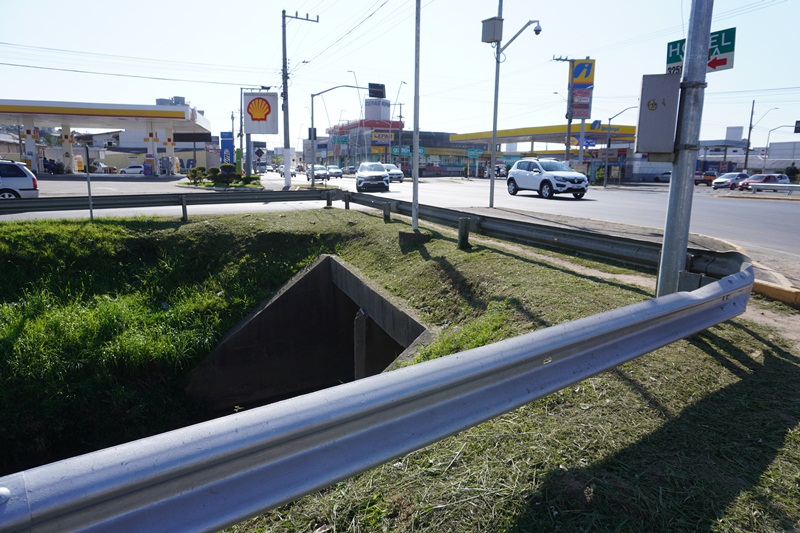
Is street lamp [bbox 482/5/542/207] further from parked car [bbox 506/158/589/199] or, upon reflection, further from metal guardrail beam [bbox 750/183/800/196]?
metal guardrail beam [bbox 750/183/800/196]

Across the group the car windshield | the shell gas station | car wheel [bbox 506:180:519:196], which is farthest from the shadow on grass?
the shell gas station

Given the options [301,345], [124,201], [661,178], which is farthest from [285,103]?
[661,178]

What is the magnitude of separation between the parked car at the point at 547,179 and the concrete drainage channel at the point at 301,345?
56.0 ft

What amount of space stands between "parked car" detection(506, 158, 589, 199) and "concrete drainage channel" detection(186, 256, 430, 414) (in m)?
17.1

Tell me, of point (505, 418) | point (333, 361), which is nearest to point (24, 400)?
point (333, 361)

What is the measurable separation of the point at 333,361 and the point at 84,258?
5.02 metres

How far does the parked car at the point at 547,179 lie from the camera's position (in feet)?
82.2

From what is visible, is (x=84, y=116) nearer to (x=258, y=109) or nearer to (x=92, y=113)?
(x=92, y=113)

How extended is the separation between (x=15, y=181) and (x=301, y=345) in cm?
1395

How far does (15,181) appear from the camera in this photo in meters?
18.1

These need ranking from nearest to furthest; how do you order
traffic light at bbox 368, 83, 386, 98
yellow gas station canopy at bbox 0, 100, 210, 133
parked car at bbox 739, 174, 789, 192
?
1. traffic light at bbox 368, 83, 386, 98
2. parked car at bbox 739, 174, 789, 192
3. yellow gas station canopy at bbox 0, 100, 210, 133

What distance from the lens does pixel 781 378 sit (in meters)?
3.78

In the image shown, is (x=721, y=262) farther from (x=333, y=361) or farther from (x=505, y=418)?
(x=333, y=361)

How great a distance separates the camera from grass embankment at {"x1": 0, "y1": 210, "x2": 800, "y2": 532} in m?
2.57
